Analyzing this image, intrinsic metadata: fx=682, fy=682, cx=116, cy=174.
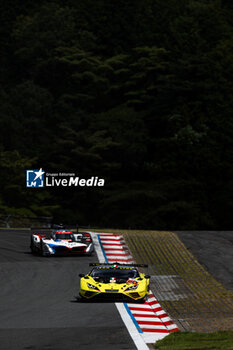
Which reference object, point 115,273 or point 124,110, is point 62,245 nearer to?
point 115,273

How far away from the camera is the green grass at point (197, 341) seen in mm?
15729

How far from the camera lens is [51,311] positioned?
22922 millimetres

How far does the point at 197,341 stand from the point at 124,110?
6658cm

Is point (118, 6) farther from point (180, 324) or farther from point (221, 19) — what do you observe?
point (180, 324)

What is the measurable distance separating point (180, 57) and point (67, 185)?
21144mm

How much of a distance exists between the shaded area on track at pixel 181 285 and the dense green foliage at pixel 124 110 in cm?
2841

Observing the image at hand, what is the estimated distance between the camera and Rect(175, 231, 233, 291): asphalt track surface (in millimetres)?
34400

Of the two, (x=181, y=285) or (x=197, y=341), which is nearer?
(x=197, y=341)

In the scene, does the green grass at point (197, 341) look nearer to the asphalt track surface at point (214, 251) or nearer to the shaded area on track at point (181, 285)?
the shaded area on track at point (181, 285)

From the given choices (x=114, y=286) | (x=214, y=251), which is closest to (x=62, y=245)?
(x=214, y=251)

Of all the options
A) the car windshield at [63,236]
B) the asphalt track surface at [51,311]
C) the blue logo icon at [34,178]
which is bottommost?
the blue logo icon at [34,178]

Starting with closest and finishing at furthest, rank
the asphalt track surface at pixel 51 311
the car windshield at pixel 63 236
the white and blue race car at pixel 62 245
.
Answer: the asphalt track surface at pixel 51 311, the white and blue race car at pixel 62 245, the car windshield at pixel 63 236

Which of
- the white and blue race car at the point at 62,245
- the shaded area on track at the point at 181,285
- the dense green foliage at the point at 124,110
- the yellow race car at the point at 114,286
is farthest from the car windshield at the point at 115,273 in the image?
the dense green foliage at the point at 124,110

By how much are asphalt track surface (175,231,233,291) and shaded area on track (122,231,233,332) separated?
45cm
